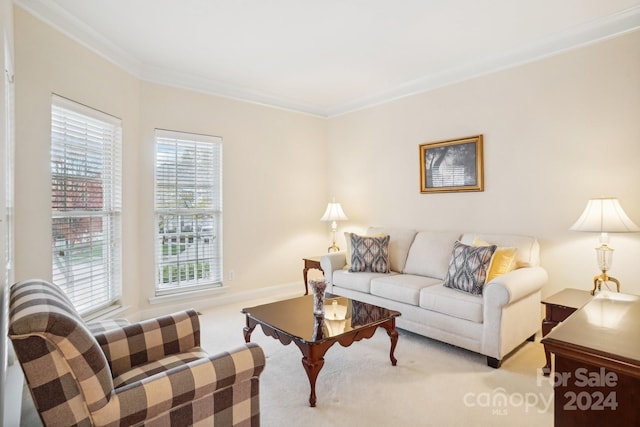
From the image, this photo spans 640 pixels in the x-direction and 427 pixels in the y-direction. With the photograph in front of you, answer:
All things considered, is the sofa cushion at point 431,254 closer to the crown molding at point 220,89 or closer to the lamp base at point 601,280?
the lamp base at point 601,280

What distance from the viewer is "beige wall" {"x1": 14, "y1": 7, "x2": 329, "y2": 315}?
258 cm

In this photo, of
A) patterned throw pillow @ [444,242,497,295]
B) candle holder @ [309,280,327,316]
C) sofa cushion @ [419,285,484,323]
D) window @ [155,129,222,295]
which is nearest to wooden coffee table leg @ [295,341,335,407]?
candle holder @ [309,280,327,316]

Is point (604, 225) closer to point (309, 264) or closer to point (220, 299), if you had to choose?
point (309, 264)

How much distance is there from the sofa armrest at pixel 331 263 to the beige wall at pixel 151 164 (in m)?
0.98

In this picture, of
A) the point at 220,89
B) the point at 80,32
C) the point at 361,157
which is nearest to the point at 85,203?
the point at 80,32

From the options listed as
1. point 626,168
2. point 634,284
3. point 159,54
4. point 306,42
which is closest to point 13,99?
point 159,54

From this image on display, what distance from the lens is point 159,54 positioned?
351cm

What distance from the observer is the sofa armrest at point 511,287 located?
2.60 meters

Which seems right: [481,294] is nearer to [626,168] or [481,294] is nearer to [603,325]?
[626,168]

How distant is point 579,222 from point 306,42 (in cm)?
274

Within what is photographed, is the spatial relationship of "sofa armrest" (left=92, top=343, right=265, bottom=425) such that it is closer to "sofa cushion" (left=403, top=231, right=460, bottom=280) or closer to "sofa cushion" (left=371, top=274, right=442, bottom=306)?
"sofa cushion" (left=371, top=274, right=442, bottom=306)

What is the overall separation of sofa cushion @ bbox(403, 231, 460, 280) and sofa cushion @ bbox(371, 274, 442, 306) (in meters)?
0.11

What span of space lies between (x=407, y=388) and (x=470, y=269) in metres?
1.17

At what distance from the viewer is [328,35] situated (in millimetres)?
3119
